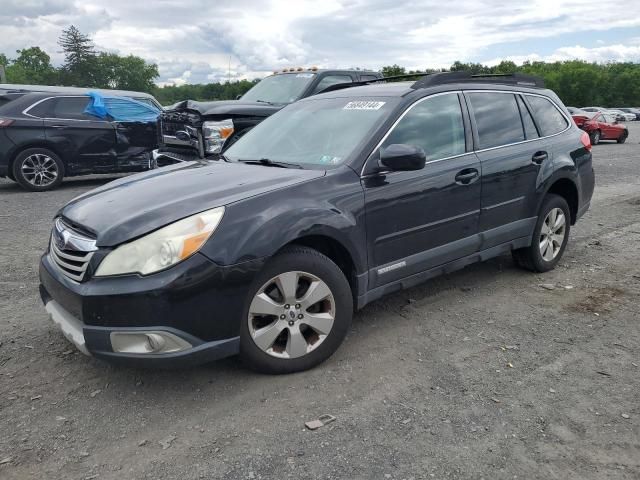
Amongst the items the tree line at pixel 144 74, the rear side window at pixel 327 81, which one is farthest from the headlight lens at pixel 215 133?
the tree line at pixel 144 74

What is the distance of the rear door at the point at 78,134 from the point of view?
9.77m

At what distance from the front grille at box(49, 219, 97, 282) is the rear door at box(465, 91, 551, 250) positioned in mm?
2859

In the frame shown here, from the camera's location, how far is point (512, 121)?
4773 mm

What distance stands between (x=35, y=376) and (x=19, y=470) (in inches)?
35.6

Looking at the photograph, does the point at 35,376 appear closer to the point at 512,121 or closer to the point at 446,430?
the point at 446,430

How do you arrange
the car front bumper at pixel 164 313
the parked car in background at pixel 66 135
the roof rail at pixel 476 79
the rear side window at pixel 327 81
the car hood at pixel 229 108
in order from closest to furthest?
the car front bumper at pixel 164 313 < the roof rail at pixel 476 79 < the car hood at pixel 229 108 < the rear side window at pixel 327 81 < the parked car in background at pixel 66 135

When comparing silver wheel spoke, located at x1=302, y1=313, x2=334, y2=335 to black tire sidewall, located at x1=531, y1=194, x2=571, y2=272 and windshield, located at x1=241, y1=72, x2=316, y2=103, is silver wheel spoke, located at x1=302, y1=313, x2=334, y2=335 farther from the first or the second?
windshield, located at x1=241, y1=72, x2=316, y2=103

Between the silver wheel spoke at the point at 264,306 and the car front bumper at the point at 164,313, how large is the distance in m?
0.08

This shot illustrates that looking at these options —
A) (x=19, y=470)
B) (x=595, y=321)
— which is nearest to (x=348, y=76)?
(x=595, y=321)

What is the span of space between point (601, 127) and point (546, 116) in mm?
22424

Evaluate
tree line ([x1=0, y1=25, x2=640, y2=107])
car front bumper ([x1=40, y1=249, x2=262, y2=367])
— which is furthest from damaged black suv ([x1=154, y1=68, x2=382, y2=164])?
tree line ([x1=0, y1=25, x2=640, y2=107])

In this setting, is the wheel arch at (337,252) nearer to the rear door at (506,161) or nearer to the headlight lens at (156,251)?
the headlight lens at (156,251)

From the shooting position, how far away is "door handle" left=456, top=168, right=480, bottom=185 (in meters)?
4.11

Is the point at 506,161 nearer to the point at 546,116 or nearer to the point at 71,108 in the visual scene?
the point at 546,116
